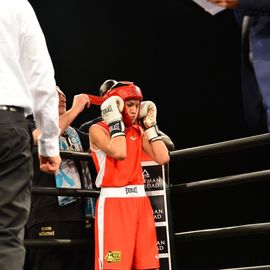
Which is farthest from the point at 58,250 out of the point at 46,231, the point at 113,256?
the point at 113,256

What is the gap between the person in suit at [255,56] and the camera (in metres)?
1.09

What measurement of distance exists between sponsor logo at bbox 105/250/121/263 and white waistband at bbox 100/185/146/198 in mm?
244

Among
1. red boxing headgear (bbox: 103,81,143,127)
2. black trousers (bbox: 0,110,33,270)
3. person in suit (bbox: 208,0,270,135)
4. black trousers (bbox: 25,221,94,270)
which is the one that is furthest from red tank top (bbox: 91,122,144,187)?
person in suit (bbox: 208,0,270,135)

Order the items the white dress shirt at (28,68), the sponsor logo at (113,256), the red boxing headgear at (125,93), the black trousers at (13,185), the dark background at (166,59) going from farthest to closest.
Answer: the dark background at (166,59) < the red boxing headgear at (125,93) < the sponsor logo at (113,256) < the white dress shirt at (28,68) < the black trousers at (13,185)

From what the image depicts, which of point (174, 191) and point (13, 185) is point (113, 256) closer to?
point (174, 191)

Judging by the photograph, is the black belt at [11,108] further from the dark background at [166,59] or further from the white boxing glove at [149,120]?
the dark background at [166,59]

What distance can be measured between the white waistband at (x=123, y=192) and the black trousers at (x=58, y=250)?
0.20 m

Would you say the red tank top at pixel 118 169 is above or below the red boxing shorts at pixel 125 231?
above

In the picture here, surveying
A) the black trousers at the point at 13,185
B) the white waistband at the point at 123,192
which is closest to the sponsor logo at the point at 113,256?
the white waistband at the point at 123,192

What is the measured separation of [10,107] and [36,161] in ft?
3.56

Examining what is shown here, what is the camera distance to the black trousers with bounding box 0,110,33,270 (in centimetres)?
131

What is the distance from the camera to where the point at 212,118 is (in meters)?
5.35

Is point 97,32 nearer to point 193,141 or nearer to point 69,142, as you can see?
point 193,141

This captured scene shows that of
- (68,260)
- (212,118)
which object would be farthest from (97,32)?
(68,260)
